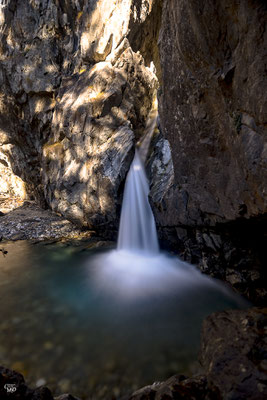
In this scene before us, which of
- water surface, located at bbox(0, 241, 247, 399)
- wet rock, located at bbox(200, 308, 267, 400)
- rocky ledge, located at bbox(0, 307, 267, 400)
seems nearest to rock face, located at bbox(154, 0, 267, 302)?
water surface, located at bbox(0, 241, 247, 399)

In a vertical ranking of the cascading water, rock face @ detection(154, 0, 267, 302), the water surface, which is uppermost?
rock face @ detection(154, 0, 267, 302)

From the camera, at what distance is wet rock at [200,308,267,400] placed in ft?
8.24

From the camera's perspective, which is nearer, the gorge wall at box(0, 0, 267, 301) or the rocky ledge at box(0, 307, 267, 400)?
the rocky ledge at box(0, 307, 267, 400)

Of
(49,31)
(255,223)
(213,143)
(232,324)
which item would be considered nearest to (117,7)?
(49,31)

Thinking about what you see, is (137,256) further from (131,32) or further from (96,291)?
(131,32)

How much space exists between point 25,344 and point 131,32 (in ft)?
52.8

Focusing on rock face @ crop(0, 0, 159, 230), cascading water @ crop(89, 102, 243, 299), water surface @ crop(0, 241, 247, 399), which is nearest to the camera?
water surface @ crop(0, 241, 247, 399)

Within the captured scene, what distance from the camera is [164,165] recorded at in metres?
9.70

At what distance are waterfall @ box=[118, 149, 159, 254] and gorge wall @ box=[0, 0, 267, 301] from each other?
55 cm

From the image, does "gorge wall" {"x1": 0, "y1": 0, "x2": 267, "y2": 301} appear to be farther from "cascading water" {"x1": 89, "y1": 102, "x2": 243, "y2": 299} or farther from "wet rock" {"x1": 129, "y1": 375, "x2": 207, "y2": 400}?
"wet rock" {"x1": 129, "y1": 375, "x2": 207, "y2": 400}

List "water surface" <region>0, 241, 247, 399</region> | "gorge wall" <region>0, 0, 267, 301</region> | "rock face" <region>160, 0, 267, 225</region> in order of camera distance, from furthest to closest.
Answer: "gorge wall" <region>0, 0, 267, 301</region> → "water surface" <region>0, 241, 247, 399</region> → "rock face" <region>160, 0, 267, 225</region>
